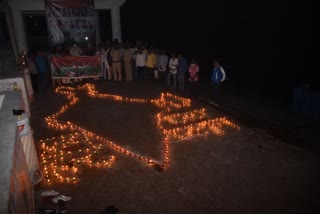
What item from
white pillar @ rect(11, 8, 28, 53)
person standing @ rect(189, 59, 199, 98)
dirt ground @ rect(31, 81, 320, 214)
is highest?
white pillar @ rect(11, 8, 28, 53)

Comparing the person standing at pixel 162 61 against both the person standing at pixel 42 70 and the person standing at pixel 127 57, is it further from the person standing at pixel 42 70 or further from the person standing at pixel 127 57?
the person standing at pixel 42 70

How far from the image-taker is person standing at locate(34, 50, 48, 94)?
44.8 feet

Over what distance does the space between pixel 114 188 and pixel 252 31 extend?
12117 millimetres

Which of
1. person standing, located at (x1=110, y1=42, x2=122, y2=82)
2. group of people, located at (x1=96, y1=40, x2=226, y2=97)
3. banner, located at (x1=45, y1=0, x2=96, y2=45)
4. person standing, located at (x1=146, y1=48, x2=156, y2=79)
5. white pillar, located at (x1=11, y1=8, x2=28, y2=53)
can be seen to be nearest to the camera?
group of people, located at (x1=96, y1=40, x2=226, y2=97)

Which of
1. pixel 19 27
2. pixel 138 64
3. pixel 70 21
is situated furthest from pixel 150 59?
pixel 19 27

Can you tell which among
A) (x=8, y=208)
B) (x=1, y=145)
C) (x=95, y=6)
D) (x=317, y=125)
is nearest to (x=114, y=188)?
(x=1, y=145)

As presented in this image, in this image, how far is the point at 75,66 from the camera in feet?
50.8

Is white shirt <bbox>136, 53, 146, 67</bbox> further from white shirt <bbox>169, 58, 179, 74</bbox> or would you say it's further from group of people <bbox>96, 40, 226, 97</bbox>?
white shirt <bbox>169, 58, 179, 74</bbox>

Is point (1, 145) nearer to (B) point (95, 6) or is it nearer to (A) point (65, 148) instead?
(A) point (65, 148)

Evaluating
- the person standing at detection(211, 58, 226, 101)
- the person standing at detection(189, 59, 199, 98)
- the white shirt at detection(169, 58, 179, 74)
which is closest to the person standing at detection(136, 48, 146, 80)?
the white shirt at detection(169, 58, 179, 74)

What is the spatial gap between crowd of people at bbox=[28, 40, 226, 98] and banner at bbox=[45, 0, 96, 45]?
211 cm

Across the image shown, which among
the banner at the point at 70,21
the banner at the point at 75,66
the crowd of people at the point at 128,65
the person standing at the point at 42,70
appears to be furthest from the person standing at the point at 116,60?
the banner at the point at 70,21

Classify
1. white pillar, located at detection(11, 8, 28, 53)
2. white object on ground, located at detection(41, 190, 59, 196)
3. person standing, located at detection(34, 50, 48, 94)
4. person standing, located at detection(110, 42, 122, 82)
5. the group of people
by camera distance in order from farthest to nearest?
1. white pillar, located at detection(11, 8, 28, 53)
2. person standing, located at detection(110, 42, 122, 82)
3. the group of people
4. person standing, located at detection(34, 50, 48, 94)
5. white object on ground, located at detection(41, 190, 59, 196)

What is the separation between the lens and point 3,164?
3.96 metres
